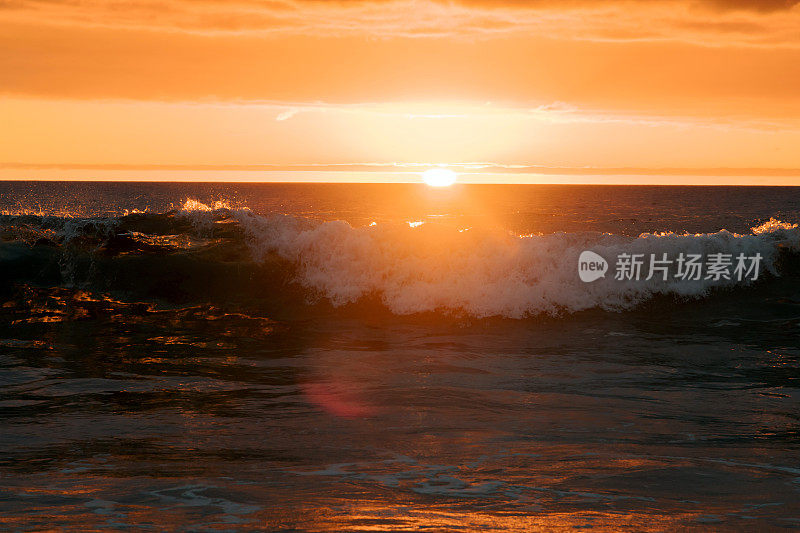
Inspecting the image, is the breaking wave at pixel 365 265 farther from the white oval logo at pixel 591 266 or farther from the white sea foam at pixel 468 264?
the white oval logo at pixel 591 266

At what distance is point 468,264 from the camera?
16.6 metres

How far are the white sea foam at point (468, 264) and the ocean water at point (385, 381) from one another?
0.06 metres

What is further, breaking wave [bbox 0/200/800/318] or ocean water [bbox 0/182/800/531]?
breaking wave [bbox 0/200/800/318]

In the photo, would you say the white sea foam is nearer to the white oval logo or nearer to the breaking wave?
the breaking wave

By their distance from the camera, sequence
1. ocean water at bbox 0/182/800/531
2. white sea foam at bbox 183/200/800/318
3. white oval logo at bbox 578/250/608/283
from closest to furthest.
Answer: ocean water at bbox 0/182/800/531
white sea foam at bbox 183/200/800/318
white oval logo at bbox 578/250/608/283

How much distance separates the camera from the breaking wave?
1548cm

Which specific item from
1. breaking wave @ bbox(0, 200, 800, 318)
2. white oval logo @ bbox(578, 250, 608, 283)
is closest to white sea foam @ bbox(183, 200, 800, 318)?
breaking wave @ bbox(0, 200, 800, 318)

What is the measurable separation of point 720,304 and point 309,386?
10727 millimetres

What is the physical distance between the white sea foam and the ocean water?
6 cm

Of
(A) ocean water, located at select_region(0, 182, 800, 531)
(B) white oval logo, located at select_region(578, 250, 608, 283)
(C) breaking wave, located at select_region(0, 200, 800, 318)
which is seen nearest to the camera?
(A) ocean water, located at select_region(0, 182, 800, 531)

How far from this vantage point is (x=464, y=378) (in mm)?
9305

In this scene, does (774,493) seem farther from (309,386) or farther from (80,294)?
(80,294)

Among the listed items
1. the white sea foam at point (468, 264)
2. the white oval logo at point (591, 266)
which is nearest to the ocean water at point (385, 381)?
the white sea foam at point (468, 264)

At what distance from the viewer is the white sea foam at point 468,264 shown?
15.2m
